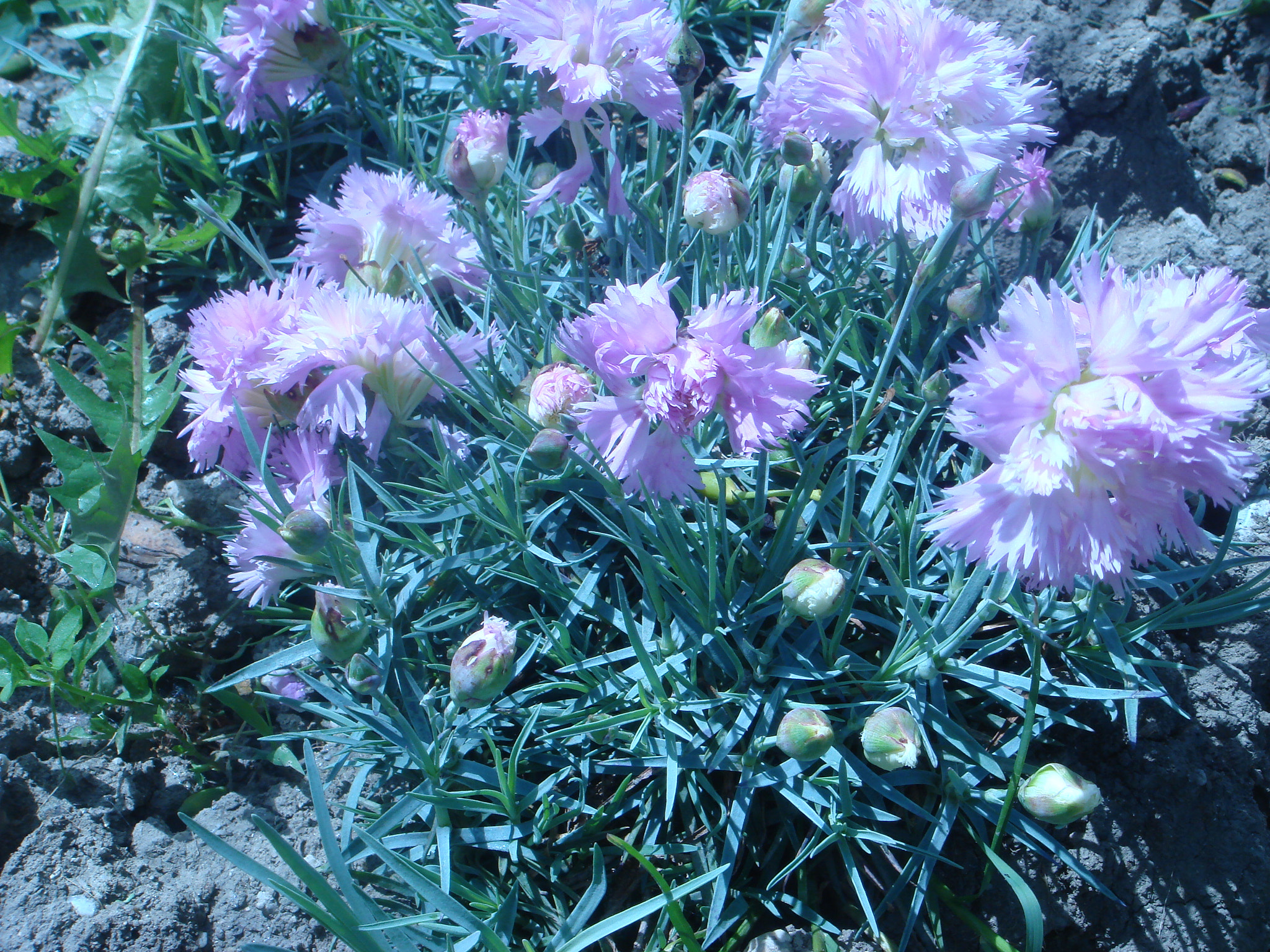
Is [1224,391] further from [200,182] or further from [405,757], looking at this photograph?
[200,182]

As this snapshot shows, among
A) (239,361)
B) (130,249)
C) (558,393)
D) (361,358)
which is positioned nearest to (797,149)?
(558,393)

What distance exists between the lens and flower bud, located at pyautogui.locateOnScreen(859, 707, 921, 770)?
1.14 metres

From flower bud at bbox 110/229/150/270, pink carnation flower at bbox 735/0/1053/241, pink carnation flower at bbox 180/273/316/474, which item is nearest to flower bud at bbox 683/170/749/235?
pink carnation flower at bbox 735/0/1053/241

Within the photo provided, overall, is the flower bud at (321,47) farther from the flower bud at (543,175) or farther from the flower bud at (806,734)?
the flower bud at (806,734)

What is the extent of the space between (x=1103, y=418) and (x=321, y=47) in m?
1.85

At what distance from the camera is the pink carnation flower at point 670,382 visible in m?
1.16

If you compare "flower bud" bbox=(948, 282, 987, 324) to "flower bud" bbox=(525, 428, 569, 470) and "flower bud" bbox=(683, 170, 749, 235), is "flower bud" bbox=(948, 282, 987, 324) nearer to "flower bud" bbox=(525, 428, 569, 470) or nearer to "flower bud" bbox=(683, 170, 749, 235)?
"flower bud" bbox=(683, 170, 749, 235)

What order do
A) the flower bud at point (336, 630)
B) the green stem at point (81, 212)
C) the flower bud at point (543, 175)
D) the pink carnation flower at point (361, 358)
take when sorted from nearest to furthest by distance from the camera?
the flower bud at point (336, 630), the pink carnation flower at point (361, 358), the flower bud at point (543, 175), the green stem at point (81, 212)

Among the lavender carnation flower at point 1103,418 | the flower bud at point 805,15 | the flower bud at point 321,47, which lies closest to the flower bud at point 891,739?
the lavender carnation flower at point 1103,418

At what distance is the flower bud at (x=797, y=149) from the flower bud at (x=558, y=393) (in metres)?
0.49

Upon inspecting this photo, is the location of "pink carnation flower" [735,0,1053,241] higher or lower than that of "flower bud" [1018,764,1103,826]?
higher

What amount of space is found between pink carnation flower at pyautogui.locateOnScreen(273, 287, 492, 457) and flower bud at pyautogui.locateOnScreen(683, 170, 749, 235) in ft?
1.52

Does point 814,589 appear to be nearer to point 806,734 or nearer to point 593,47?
point 806,734

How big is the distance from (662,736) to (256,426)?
0.95 meters
